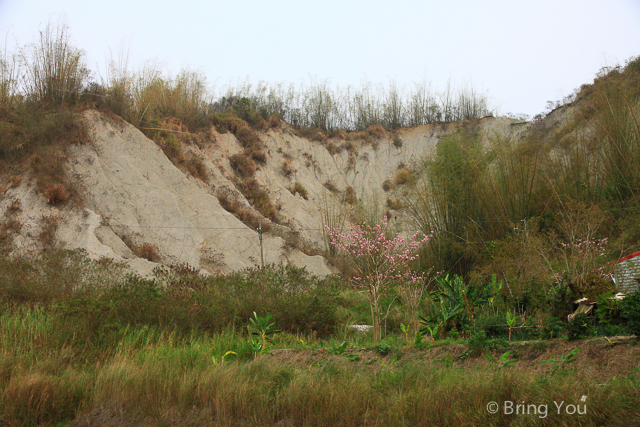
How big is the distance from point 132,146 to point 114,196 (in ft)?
12.6

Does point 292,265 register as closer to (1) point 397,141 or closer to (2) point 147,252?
(2) point 147,252

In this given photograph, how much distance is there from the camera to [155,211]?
62.3ft

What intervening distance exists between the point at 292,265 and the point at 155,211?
6.73 meters

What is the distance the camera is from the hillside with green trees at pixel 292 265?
171 inches

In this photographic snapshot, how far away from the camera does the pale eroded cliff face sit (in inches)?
646

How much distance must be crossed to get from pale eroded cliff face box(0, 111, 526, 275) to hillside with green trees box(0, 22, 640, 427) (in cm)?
9

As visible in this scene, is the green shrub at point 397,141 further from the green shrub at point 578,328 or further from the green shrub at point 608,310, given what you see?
the green shrub at point 578,328

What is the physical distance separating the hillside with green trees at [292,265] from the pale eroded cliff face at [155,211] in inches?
3.6

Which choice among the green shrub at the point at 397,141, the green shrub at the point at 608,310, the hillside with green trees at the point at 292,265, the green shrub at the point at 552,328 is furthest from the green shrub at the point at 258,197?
the green shrub at the point at 608,310

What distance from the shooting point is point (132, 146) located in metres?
21.3

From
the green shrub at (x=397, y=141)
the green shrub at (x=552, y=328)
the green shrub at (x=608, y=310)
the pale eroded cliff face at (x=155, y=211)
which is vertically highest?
the green shrub at (x=397, y=141)

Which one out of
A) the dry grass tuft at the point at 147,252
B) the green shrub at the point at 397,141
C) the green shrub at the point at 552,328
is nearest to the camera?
the green shrub at the point at 552,328

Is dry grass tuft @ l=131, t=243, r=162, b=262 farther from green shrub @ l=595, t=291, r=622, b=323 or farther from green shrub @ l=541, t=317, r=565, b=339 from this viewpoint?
green shrub @ l=595, t=291, r=622, b=323

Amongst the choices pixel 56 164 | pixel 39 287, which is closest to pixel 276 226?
pixel 56 164
